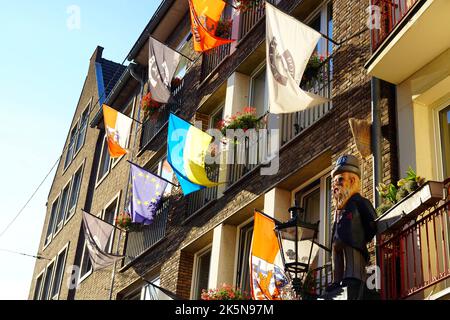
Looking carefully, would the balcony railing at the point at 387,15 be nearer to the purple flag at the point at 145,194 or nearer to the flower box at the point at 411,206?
the flower box at the point at 411,206

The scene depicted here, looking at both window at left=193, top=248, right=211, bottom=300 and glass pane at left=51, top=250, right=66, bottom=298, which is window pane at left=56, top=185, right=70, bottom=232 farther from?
window at left=193, top=248, right=211, bottom=300

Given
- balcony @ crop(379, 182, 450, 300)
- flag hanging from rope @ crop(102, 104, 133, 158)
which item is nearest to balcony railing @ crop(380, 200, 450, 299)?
balcony @ crop(379, 182, 450, 300)

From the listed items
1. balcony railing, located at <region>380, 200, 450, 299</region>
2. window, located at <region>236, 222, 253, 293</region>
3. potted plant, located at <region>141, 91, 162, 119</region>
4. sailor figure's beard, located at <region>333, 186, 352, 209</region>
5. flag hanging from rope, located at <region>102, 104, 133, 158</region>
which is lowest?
balcony railing, located at <region>380, 200, 450, 299</region>

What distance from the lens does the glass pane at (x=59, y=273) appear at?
26031 mm

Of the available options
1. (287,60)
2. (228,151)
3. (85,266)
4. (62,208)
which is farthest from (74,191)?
(287,60)

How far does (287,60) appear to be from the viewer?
464 inches

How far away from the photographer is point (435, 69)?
1062 centimetres

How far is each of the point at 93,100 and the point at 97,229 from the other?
38.5ft

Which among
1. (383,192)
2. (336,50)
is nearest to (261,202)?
(336,50)

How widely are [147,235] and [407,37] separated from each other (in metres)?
10.0

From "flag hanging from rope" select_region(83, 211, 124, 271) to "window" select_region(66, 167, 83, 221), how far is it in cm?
848

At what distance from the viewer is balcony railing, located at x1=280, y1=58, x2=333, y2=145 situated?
13.1m

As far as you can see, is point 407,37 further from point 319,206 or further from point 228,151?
point 228,151
